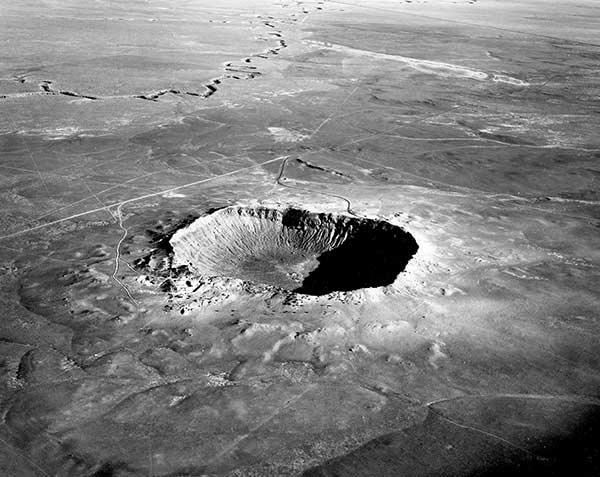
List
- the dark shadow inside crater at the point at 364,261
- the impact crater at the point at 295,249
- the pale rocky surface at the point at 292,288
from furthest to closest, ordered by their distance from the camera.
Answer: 1. the impact crater at the point at 295,249
2. the dark shadow inside crater at the point at 364,261
3. the pale rocky surface at the point at 292,288

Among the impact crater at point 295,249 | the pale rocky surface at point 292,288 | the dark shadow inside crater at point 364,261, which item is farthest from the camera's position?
the impact crater at point 295,249

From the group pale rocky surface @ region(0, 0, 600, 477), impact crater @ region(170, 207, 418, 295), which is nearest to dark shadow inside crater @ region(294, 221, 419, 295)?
impact crater @ region(170, 207, 418, 295)

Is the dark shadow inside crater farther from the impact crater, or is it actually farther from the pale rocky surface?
the pale rocky surface

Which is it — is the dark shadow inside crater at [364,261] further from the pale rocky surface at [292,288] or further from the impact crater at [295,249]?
the pale rocky surface at [292,288]

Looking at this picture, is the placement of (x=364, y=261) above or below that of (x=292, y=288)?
above

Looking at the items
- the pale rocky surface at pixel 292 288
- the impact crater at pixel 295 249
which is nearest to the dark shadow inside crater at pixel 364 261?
the impact crater at pixel 295 249

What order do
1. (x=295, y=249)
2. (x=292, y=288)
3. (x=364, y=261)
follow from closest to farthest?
(x=292, y=288), (x=364, y=261), (x=295, y=249)

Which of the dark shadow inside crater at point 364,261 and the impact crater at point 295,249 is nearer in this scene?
the dark shadow inside crater at point 364,261
